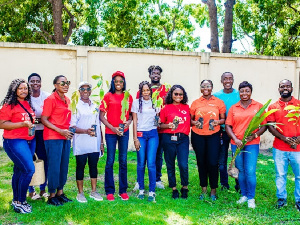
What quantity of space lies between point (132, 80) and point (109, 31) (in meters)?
8.99

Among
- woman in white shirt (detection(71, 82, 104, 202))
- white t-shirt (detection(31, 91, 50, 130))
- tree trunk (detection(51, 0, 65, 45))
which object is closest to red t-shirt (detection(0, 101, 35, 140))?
white t-shirt (detection(31, 91, 50, 130))

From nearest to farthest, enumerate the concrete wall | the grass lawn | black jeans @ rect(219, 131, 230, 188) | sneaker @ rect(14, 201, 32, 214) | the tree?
1. the grass lawn
2. sneaker @ rect(14, 201, 32, 214)
3. black jeans @ rect(219, 131, 230, 188)
4. the concrete wall
5. the tree

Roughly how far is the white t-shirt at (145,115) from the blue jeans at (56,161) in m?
1.18

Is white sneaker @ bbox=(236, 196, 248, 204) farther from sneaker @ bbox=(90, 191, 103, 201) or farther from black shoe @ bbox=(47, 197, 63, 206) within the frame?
black shoe @ bbox=(47, 197, 63, 206)

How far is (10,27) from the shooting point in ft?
49.9

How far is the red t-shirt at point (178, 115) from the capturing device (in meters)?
5.72

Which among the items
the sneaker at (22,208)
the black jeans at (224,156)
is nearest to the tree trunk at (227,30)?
the black jeans at (224,156)

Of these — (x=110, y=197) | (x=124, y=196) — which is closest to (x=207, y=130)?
(x=124, y=196)

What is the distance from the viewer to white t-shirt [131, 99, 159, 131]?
225 inches

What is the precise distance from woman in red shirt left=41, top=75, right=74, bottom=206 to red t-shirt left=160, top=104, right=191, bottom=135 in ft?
5.09

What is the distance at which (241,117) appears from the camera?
215 inches

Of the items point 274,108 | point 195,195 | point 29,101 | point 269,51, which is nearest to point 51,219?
point 29,101

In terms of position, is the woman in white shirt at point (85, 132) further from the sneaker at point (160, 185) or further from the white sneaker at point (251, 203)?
the white sneaker at point (251, 203)

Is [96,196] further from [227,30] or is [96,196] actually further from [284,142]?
[227,30]
